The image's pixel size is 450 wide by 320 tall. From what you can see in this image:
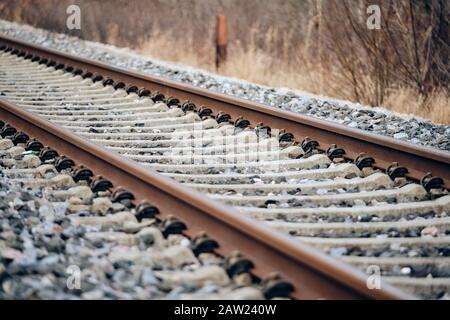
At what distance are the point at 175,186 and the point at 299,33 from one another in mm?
9972

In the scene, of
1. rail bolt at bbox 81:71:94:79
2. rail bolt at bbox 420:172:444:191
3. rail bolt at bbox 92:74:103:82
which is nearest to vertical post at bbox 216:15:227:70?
rail bolt at bbox 81:71:94:79

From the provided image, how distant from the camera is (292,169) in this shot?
212 inches

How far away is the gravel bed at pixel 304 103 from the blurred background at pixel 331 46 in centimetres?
82

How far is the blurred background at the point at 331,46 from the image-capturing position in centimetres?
962

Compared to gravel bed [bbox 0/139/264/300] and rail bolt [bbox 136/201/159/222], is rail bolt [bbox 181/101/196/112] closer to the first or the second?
gravel bed [bbox 0/139/264/300]

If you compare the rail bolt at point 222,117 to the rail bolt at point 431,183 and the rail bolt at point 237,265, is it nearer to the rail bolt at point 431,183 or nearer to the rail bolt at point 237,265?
the rail bolt at point 431,183

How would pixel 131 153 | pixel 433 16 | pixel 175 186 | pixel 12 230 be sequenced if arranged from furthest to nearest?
pixel 433 16, pixel 131 153, pixel 175 186, pixel 12 230

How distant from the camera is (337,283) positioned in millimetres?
2953

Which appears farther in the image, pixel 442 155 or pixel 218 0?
pixel 218 0

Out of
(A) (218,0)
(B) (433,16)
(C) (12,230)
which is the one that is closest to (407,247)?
(C) (12,230)

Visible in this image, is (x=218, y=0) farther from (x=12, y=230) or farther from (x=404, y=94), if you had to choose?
(x=12, y=230)

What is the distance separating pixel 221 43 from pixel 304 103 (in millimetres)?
4476

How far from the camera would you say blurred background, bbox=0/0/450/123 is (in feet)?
31.6

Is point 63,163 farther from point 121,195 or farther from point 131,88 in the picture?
point 131,88
